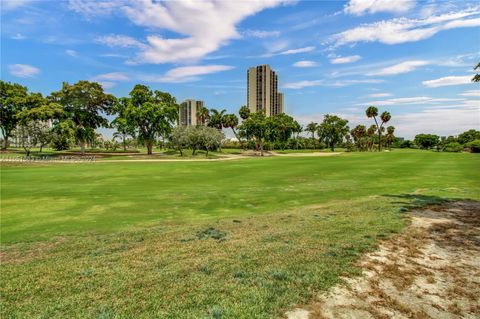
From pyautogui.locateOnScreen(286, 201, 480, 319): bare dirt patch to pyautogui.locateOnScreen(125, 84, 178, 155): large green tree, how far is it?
2754 inches

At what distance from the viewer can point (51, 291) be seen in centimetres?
530

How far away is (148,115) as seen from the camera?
2805 inches

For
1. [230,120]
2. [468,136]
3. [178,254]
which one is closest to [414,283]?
[178,254]

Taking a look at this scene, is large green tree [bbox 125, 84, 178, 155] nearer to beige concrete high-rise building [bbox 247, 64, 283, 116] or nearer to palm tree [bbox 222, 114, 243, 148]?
palm tree [bbox 222, 114, 243, 148]

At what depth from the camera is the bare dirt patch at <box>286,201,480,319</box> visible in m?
4.30

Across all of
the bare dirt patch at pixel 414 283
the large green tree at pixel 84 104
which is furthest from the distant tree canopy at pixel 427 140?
the bare dirt patch at pixel 414 283

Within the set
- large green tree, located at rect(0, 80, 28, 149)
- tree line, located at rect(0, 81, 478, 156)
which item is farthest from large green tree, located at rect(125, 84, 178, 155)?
large green tree, located at rect(0, 80, 28, 149)

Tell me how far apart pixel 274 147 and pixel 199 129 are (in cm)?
5255

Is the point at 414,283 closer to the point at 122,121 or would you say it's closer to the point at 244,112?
the point at 122,121

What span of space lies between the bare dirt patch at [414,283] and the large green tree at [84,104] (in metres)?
75.9

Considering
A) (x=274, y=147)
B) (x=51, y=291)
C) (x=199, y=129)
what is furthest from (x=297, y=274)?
(x=274, y=147)

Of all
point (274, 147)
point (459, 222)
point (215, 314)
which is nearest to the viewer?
point (215, 314)

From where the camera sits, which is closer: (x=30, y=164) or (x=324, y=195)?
(x=324, y=195)

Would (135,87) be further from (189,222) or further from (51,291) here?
(51,291)
